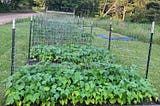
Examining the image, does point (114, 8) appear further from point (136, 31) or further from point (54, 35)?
point (54, 35)

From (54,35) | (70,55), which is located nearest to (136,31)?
(54,35)

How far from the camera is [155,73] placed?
6.07 metres

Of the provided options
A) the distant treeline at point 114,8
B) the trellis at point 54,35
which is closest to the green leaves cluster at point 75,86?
the trellis at point 54,35

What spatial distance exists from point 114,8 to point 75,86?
58.4 ft

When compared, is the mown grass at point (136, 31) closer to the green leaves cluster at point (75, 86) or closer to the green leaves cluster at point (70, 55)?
the green leaves cluster at point (70, 55)

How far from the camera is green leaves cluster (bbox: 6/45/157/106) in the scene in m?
3.42

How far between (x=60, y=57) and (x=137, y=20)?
16428mm

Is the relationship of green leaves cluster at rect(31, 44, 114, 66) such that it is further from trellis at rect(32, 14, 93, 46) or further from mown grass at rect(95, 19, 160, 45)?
mown grass at rect(95, 19, 160, 45)

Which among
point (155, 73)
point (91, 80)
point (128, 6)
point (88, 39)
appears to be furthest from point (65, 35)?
point (128, 6)

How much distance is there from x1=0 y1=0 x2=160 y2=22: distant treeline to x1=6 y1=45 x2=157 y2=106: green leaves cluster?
16.6 metres

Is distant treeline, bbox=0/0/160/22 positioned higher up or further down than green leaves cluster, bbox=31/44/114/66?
higher up

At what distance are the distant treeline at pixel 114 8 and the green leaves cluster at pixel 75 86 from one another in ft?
54.4

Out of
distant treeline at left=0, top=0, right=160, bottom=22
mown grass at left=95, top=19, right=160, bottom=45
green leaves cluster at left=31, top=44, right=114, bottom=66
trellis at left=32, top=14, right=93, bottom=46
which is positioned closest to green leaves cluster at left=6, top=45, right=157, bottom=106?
green leaves cluster at left=31, top=44, right=114, bottom=66

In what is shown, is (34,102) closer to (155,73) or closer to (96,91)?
(96,91)
